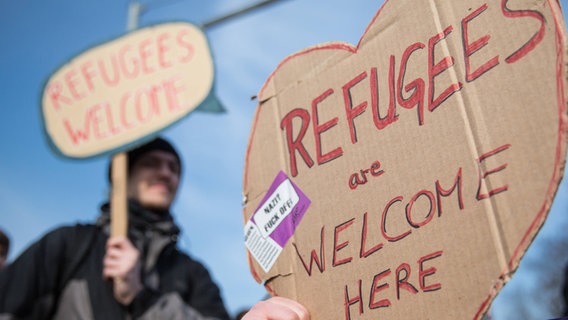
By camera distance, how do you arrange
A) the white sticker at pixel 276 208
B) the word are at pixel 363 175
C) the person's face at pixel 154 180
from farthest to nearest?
the person's face at pixel 154 180, the white sticker at pixel 276 208, the word are at pixel 363 175

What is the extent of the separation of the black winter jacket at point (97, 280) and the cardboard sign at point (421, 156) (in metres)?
0.70

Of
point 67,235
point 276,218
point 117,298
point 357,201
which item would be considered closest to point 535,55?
point 357,201

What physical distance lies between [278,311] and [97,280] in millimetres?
847

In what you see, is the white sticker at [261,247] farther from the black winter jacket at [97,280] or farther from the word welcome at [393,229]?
the black winter jacket at [97,280]

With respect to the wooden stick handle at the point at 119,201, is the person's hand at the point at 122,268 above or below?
below

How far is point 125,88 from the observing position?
1410 mm

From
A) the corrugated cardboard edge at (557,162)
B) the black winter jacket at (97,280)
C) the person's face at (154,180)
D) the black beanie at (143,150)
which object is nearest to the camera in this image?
the corrugated cardboard edge at (557,162)

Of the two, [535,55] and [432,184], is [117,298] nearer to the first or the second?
[432,184]

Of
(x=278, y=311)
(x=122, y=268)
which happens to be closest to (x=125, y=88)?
(x=122, y=268)

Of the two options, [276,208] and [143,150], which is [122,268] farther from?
[276,208]

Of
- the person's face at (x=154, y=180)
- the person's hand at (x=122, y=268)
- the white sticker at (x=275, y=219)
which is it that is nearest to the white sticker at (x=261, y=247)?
the white sticker at (x=275, y=219)

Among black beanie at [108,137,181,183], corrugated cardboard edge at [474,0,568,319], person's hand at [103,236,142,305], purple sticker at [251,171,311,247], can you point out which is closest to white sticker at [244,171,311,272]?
purple sticker at [251,171,311,247]

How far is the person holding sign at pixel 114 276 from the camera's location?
46.5 inches

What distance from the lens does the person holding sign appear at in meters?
1.18
